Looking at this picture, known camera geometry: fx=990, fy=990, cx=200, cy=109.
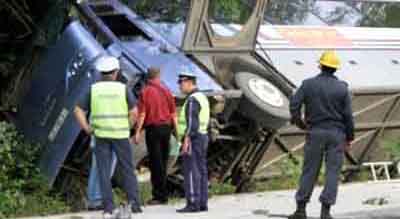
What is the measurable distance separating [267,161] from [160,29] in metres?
2.53

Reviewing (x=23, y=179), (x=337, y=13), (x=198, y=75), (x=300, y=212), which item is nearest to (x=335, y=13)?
(x=337, y=13)

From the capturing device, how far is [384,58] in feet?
51.6

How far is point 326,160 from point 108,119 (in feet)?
7.02

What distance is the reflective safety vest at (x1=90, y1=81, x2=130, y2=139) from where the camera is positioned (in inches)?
374

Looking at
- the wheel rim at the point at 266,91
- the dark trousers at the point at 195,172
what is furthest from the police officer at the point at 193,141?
the wheel rim at the point at 266,91

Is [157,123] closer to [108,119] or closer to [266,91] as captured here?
[108,119]

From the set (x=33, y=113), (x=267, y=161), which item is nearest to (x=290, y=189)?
(x=267, y=161)

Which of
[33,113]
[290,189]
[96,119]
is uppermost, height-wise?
[96,119]

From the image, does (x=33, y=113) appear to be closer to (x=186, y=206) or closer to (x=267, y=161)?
(x=186, y=206)

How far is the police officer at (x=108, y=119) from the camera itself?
9.50m

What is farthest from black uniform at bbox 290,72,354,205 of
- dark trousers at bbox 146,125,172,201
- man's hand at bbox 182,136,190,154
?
dark trousers at bbox 146,125,172,201

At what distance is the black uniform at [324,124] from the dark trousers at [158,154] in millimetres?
1912

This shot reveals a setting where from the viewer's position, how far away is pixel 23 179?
37.3 feet

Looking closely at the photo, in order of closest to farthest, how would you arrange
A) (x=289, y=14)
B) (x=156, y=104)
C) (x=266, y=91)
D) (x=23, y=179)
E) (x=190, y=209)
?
(x=190, y=209) < (x=156, y=104) < (x=23, y=179) < (x=266, y=91) < (x=289, y=14)
